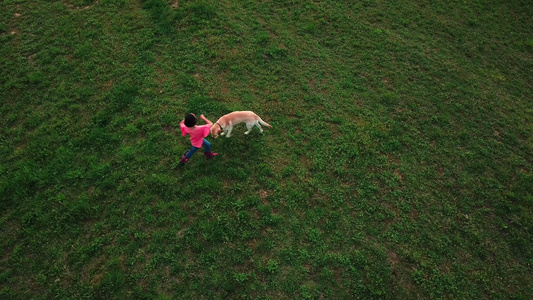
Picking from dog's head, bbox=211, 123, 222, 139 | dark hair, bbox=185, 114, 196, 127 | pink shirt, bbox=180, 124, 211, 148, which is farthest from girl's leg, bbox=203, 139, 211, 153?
dark hair, bbox=185, 114, 196, 127

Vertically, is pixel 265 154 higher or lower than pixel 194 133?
lower

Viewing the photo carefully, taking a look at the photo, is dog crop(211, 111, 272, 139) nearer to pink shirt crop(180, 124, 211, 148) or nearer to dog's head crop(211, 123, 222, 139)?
dog's head crop(211, 123, 222, 139)

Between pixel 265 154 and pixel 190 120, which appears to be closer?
pixel 190 120

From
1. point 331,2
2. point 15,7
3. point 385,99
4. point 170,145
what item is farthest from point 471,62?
point 15,7

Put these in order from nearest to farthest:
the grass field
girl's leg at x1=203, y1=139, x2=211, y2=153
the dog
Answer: the grass field, girl's leg at x1=203, y1=139, x2=211, y2=153, the dog

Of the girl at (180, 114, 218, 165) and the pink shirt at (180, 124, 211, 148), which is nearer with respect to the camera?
the girl at (180, 114, 218, 165)

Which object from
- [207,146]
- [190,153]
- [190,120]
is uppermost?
[190,120]

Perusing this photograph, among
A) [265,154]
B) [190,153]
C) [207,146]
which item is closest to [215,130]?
[207,146]

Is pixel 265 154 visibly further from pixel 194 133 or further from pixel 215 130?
pixel 194 133

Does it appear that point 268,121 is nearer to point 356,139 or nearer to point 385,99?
point 356,139
